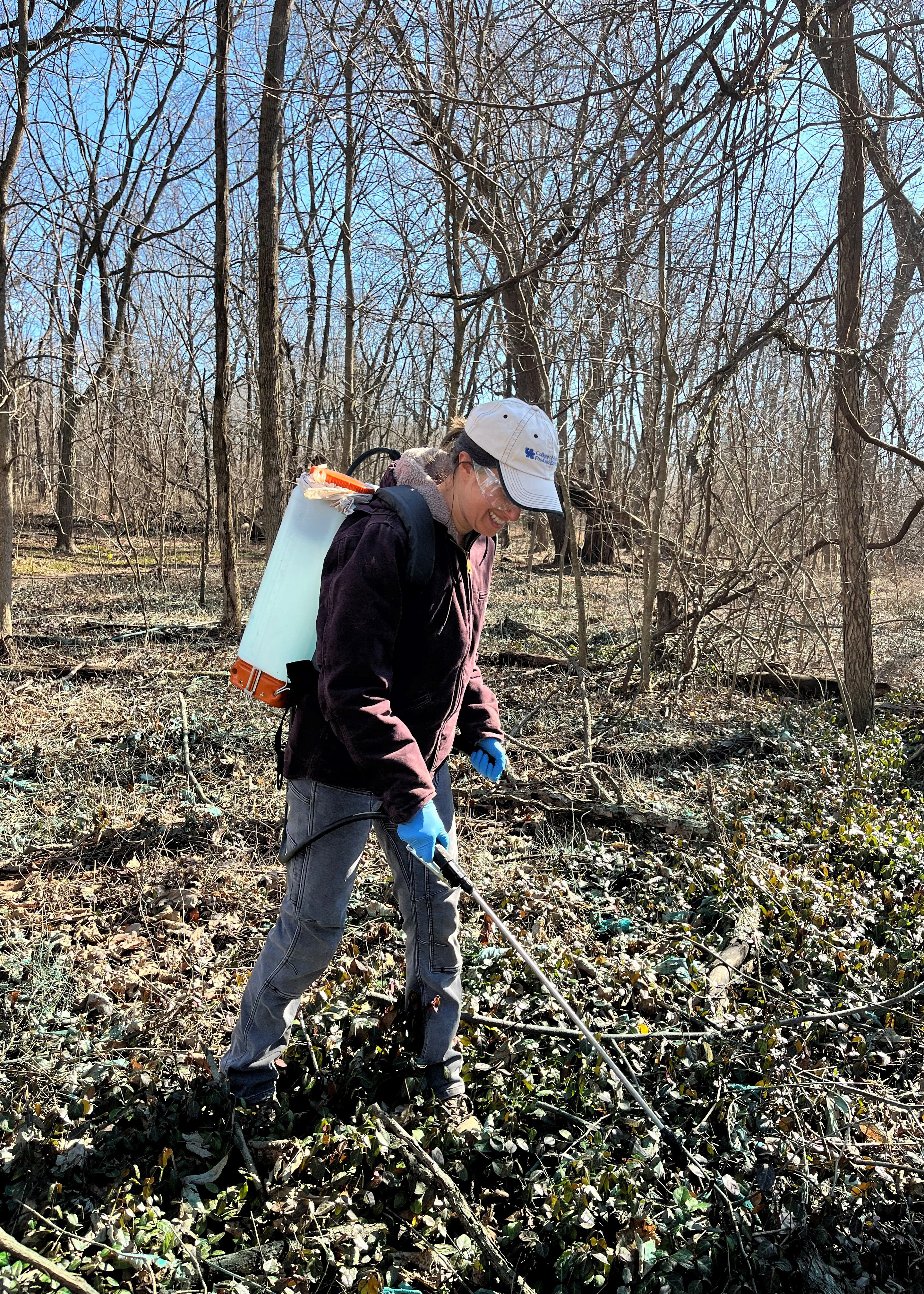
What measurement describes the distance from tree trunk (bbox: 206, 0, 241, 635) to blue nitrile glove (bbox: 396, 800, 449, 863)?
7180mm

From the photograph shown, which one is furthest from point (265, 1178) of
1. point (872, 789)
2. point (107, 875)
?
point (872, 789)

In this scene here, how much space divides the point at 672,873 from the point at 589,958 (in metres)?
0.89

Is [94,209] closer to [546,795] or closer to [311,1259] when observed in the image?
[546,795]

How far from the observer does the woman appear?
2.07 meters

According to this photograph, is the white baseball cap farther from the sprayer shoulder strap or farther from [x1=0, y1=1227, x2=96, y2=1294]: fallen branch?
[x1=0, y1=1227, x2=96, y2=1294]: fallen branch

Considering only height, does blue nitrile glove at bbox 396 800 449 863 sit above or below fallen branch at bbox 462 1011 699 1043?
above

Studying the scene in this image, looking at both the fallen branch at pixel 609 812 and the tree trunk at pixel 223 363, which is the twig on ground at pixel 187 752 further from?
the tree trunk at pixel 223 363

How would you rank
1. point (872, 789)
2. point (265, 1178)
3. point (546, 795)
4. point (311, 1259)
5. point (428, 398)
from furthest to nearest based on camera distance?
point (428, 398) < point (872, 789) < point (546, 795) < point (265, 1178) < point (311, 1259)

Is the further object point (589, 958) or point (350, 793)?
point (589, 958)

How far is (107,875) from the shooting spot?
12.8 feet

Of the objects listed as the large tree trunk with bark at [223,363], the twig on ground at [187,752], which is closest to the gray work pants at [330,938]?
the twig on ground at [187,752]

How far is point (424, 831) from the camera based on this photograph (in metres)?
2.14

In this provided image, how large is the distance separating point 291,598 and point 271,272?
7.51 m

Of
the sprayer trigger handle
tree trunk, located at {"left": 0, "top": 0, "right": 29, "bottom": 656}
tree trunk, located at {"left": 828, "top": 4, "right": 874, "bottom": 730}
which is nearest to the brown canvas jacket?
the sprayer trigger handle
